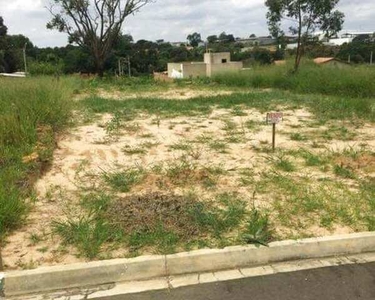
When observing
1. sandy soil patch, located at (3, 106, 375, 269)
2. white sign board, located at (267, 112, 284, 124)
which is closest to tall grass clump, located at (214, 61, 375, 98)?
sandy soil patch, located at (3, 106, 375, 269)

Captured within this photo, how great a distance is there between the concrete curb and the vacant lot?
12cm

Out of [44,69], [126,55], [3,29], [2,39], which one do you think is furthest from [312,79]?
[3,29]

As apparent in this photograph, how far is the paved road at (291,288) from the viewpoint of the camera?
2.46 meters

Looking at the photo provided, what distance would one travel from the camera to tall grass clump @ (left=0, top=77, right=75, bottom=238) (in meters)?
3.42

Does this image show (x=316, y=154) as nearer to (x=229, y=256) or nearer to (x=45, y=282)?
(x=229, y=256)

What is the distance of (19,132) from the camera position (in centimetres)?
555

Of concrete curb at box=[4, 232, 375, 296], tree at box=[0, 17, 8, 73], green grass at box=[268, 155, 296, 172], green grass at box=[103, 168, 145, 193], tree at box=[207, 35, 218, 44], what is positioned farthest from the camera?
tree at box=[207, 35, 218, 44]

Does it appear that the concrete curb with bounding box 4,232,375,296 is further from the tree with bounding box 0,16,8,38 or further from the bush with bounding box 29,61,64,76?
the tree with bounding box 0,16,8,38

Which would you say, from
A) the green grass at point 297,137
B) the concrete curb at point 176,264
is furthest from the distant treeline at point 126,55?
the concrete curb at point 176,264

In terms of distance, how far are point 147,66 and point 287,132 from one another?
29377 millimetres

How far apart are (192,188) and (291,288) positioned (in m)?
1.78

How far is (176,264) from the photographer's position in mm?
2762

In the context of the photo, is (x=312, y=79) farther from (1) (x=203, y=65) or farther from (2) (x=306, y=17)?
(1) (x=203, y=65)

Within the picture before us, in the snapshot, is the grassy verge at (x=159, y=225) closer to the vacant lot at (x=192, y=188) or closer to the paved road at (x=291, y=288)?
the vacant lot at (x=192, y=188)
